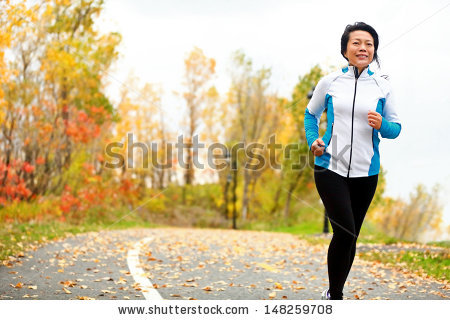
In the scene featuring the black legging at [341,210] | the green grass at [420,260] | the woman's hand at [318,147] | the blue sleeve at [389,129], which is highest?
the blue sleeve at [389,129]

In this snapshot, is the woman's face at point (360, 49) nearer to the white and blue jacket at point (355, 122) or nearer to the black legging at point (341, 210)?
the white and blue jacket at point (355, 122)

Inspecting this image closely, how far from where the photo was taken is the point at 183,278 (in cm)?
558

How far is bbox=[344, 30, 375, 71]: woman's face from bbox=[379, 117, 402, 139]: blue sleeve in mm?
465

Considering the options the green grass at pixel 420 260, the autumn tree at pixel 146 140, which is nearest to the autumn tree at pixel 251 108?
the autumn tree at pixel 146 140

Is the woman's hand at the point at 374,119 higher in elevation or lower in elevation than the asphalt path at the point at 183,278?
higher

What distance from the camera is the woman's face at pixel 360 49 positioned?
3.40 m

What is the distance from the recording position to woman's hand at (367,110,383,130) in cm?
319

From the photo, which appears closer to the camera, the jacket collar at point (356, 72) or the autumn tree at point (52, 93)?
the jacket collar at point (356, 72)

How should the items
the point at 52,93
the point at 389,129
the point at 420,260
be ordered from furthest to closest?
1. the point at 52,93
2. the point at 420,260
3. the point at 389,129

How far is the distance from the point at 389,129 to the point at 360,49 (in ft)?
2.06

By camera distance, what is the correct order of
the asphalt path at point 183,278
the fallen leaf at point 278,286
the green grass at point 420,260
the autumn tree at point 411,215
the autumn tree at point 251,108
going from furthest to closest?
the autumn tree at point 251,108 → the autumn tree at point 411,215 → the green grass at point 420,260 → the fallen leaf at point 278,286 → the asphalt path at point 183,278

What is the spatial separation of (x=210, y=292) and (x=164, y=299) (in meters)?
0.66

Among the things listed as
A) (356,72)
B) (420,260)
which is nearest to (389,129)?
(356,72)

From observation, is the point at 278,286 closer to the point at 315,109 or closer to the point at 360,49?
the point at 315,109
